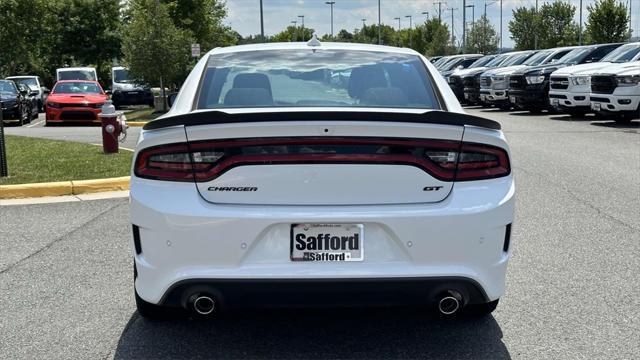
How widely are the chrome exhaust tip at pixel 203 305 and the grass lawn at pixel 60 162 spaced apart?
617cm

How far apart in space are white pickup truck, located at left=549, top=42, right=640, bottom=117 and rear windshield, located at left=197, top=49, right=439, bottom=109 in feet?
47.7

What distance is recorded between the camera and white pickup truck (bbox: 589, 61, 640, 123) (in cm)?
1684

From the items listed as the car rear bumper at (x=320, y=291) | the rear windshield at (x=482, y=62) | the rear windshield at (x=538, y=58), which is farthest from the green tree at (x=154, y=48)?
the car rear bumper at (x=320, y=291)

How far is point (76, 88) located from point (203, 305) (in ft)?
72.3

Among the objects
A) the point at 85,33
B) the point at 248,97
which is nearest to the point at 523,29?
the point at 85,33

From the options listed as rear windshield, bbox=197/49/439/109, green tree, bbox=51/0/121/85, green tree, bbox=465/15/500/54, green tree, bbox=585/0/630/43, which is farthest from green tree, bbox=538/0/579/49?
rear windshield, bbox=197/49/439/109

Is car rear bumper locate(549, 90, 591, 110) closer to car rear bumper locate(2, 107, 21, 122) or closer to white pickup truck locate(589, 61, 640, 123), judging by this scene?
white pickup truck locate(589, 61, 640, 123)

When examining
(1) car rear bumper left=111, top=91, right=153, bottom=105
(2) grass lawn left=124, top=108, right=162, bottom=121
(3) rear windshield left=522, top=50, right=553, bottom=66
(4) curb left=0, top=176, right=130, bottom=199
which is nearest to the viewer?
(4) curb left=0, top=176, right=130, bottom=199

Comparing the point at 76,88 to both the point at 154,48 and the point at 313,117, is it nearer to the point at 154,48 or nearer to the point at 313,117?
the point at 154,48

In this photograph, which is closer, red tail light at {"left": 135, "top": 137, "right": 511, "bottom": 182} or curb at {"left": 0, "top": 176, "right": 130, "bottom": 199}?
red tail light at {"left": 135, "top": 137, "right": 511, "bottom": 182}

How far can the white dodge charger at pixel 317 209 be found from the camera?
359 centimetres

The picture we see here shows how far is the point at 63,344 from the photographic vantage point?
417 cm

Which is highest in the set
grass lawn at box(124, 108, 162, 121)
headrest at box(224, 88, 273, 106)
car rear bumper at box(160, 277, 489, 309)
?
headrest at box(224, 88, 273, 106)

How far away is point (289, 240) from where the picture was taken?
3.61m
